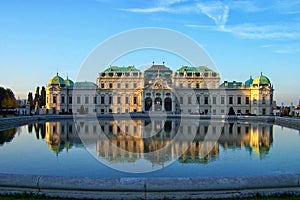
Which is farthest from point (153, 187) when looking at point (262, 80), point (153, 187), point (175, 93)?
point (262, 80)

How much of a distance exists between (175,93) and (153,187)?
78488 millimetres

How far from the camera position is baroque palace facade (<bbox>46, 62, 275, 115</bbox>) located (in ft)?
285

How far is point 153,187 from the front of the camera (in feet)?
24.3

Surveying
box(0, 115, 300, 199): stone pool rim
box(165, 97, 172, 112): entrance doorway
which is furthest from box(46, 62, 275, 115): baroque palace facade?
box(0, 115, 300, 199): stone pool rim

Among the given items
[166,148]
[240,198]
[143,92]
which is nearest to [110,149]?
[166,148]

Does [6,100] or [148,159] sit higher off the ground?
[6,100]

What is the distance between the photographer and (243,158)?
15.8 m

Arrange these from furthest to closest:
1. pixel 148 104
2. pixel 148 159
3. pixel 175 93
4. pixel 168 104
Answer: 1. pixel 175 93
2. pixel 168 104
3. pixel 148 104
4. pixel 148 159

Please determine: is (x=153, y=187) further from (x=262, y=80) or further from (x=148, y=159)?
(x=262, y=80)

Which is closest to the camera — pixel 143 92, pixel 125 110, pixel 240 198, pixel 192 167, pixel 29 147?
pixel 240 198

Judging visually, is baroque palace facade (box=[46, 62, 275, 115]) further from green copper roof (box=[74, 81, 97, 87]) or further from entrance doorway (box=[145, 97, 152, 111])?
entrance doorway (box=[145, 97, 152, 111])

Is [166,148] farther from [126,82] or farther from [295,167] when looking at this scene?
[126,82]

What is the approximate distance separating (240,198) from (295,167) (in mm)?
7333

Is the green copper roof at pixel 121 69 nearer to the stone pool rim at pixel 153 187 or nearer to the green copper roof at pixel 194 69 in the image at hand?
the green copper roof at pixel 194 69
